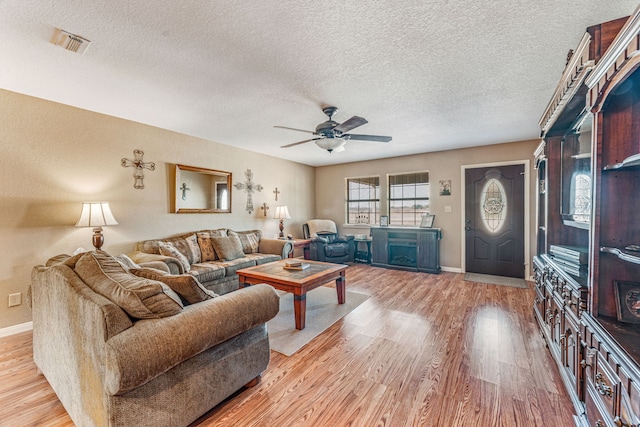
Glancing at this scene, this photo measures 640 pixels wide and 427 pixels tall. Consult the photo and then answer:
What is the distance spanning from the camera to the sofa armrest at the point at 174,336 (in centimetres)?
118

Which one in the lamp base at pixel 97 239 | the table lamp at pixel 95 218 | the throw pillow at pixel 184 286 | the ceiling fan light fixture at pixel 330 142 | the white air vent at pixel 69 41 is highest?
the white air vent at pixel 69 41

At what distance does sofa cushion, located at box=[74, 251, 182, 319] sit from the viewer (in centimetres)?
135

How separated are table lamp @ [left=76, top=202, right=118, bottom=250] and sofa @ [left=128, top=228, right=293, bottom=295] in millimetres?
443

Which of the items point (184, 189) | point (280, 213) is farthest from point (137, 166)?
point (280, 213)

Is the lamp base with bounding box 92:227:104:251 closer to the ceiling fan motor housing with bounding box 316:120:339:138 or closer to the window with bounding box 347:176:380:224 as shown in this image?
the ceiling fan motor housing with bounding box 316:120:339:138

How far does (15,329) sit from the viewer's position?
2.80 m

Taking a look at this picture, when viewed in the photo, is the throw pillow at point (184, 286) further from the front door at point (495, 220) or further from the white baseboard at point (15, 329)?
the front door at point (495, 220)

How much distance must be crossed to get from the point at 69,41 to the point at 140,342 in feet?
7.16

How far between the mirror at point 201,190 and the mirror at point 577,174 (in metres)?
4.66

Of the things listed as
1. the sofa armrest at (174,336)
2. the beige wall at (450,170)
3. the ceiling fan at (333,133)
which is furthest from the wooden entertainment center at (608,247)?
the beige wall at (450,170)

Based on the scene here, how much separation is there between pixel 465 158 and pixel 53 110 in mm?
6266

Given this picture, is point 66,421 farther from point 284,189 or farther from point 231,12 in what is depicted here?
point 284,189

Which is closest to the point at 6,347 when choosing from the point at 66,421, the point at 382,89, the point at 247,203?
the point at 66,421

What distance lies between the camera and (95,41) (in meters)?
1.92
